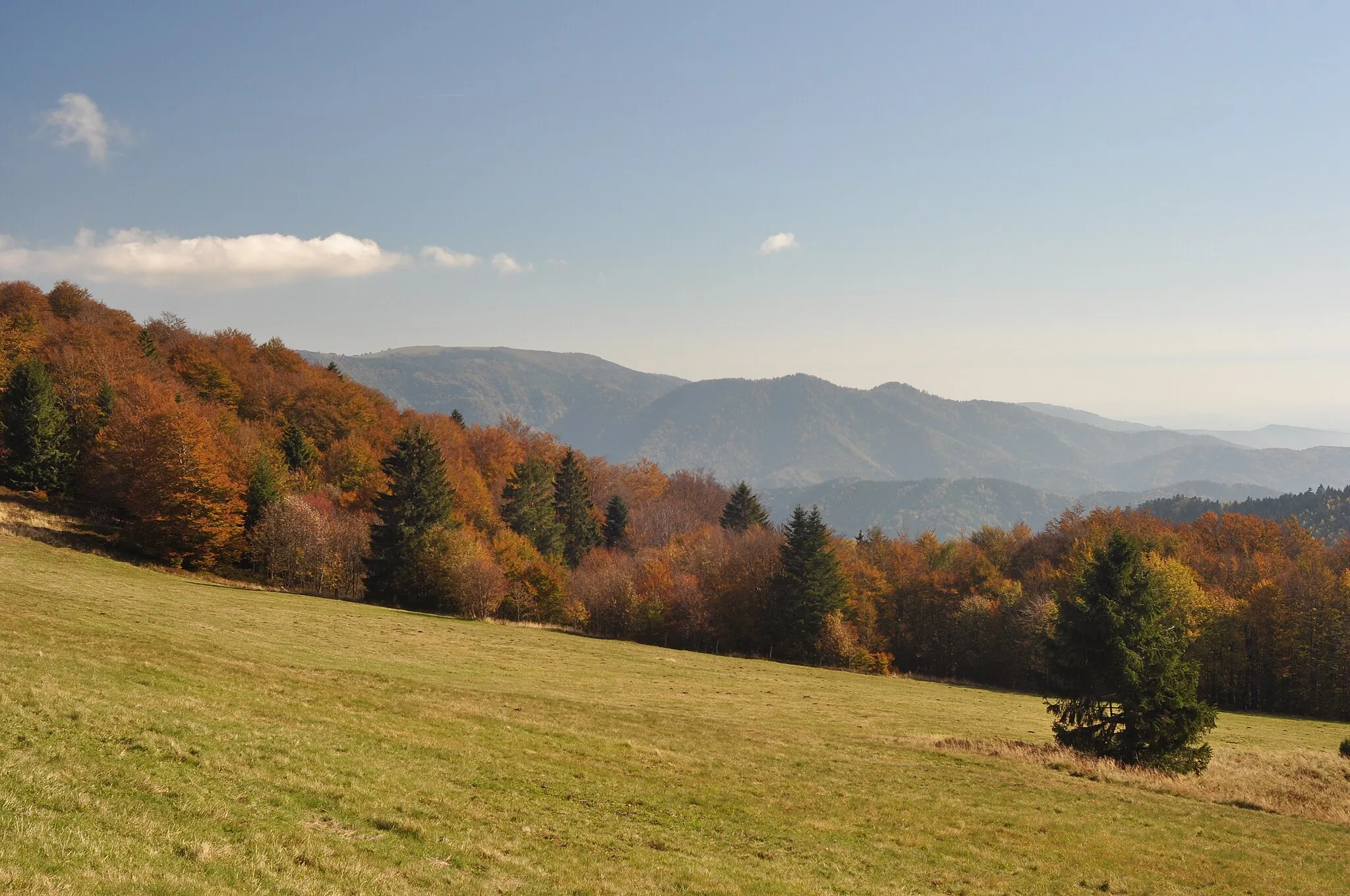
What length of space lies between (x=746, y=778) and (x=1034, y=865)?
800cm

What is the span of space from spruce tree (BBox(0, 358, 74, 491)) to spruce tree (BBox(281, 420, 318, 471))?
21368 mm

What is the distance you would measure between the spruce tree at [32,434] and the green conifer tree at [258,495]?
16.3m

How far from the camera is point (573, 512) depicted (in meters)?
116

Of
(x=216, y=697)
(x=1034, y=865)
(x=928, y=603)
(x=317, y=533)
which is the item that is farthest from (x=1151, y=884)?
(x=928, y=603)

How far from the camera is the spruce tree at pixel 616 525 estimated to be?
119 m

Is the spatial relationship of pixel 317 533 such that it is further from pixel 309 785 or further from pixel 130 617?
pixel 309 785

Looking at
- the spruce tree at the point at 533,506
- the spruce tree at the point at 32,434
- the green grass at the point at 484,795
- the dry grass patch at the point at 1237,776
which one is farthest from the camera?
the spruce tree at the point at 533,506

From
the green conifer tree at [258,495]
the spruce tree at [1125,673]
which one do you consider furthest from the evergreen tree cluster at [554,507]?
the spruce tree at [1125,673]

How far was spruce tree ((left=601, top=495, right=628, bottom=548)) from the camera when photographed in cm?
11906

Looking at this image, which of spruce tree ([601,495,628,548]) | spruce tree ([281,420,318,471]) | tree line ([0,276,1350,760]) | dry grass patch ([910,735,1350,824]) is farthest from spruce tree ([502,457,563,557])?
dry grass patch ([910,735,1350,824])

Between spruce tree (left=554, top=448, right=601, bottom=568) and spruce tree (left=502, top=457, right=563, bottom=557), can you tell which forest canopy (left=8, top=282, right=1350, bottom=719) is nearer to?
spruce tree (left=502, top=457, right=563, bottom=557)

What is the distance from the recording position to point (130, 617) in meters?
32.5

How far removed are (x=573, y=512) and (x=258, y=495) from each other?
5151cm

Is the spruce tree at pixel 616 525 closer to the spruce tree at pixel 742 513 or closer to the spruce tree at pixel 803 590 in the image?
the spruce tree at pixel 742 513
